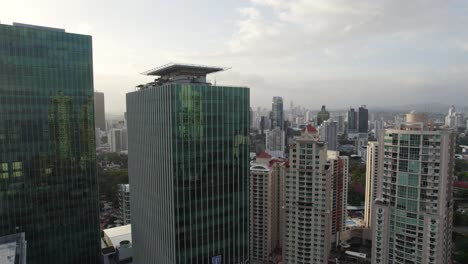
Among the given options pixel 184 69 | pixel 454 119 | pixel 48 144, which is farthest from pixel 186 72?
pixel 454 119

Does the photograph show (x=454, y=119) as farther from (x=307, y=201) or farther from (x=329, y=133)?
(x=307, y=201)

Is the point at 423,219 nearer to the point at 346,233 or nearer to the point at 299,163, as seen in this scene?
the point at 299,163

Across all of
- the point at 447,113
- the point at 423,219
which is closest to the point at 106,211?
the point at 423,219

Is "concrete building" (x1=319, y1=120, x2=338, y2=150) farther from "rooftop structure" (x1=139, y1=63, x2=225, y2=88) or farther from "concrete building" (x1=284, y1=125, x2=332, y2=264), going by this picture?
"rooftop structure" (x1=139, y1=63, x2=225, y2=88)

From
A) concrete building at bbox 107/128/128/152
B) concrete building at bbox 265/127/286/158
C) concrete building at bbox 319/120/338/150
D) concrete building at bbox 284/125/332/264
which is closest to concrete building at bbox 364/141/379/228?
concrete building at bbox 284/125/332/264

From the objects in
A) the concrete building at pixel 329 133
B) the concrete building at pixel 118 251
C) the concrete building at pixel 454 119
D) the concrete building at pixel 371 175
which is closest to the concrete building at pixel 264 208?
the concrete building at pixel 371 175

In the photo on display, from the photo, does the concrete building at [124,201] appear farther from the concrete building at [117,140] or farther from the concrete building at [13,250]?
the concrete building at [117,140]
